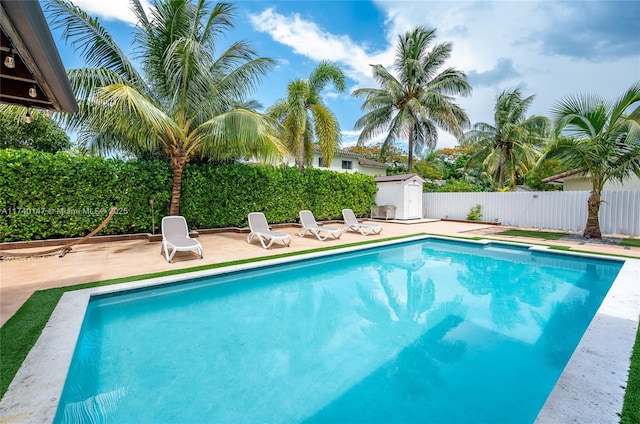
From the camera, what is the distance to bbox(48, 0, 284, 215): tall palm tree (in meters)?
9.15

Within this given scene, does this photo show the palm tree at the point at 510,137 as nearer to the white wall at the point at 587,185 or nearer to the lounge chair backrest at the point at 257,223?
the white wall at the point at 587,185

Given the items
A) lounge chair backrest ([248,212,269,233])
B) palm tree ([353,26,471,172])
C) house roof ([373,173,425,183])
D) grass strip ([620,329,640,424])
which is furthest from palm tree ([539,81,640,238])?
lounge chair backrest ([248,212,269,233])

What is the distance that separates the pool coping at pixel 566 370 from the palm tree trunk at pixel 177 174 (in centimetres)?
610

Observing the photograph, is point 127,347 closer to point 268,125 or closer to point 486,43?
point 268,125

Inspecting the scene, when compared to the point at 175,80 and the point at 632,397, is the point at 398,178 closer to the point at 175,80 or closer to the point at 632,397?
the point at 175,80

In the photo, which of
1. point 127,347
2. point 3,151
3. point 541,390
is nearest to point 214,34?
point 3,151

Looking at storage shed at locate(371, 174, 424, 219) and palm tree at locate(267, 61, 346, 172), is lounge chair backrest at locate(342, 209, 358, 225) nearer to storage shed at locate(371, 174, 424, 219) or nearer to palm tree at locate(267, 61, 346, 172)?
palm tree at locate(267, 61, 346, 172)

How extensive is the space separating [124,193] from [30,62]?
8.77 meters

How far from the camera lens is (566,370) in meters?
3.21

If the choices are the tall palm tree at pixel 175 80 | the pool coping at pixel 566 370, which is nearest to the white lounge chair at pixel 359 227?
the tall palm tree at pixel 175 80

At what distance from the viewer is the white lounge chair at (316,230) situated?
1236 cm

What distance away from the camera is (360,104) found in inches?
919

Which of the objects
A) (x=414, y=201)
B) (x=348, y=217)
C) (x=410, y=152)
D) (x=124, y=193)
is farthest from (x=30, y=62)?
(x=410, y=152)

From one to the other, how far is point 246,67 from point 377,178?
12583 millimetres
